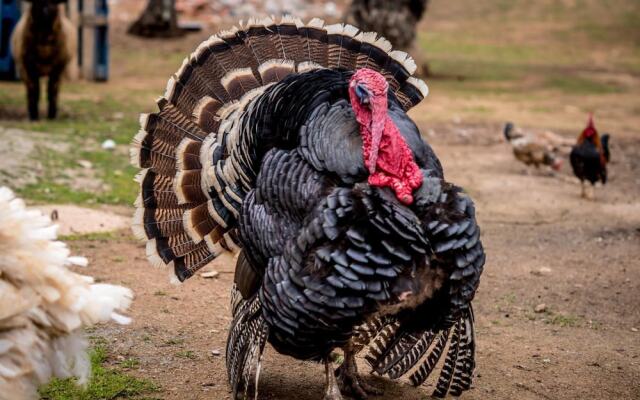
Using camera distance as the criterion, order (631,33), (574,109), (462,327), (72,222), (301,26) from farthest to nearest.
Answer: (631,33) → (574,109) → (72,222) → (301,26) → (462,327)

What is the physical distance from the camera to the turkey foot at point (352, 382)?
4.39 meters

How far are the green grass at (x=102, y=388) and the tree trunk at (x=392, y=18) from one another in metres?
12.8

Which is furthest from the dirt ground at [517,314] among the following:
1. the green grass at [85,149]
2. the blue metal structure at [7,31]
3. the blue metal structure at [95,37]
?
the blue metal structure at [95,37]

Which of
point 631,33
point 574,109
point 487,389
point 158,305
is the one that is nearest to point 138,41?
point 574,109

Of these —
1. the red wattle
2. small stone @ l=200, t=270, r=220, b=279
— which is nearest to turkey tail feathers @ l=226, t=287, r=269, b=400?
the red wattle

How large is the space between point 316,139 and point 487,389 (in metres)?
1.61

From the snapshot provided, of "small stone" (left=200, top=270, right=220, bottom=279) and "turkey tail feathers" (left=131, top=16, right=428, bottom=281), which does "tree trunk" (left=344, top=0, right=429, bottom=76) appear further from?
"turkey tail feathers" (left=131, top=16, right=428, bottom=281)

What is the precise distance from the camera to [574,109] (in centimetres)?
1409

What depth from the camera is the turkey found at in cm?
350

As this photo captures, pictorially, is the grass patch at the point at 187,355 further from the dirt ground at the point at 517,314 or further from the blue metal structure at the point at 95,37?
the blue metal structure at the point at 95,37

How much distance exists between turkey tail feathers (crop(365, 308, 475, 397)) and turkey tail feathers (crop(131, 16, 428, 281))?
0.93 meters

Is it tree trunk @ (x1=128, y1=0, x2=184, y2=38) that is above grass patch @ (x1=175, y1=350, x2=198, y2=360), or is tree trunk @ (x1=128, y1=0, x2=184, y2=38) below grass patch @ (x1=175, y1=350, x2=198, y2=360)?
below

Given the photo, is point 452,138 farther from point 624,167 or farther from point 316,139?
point 316,139

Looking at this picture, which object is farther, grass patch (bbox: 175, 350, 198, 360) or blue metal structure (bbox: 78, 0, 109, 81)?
blue metal structure (bbox: 78, 0, 109, 81)
